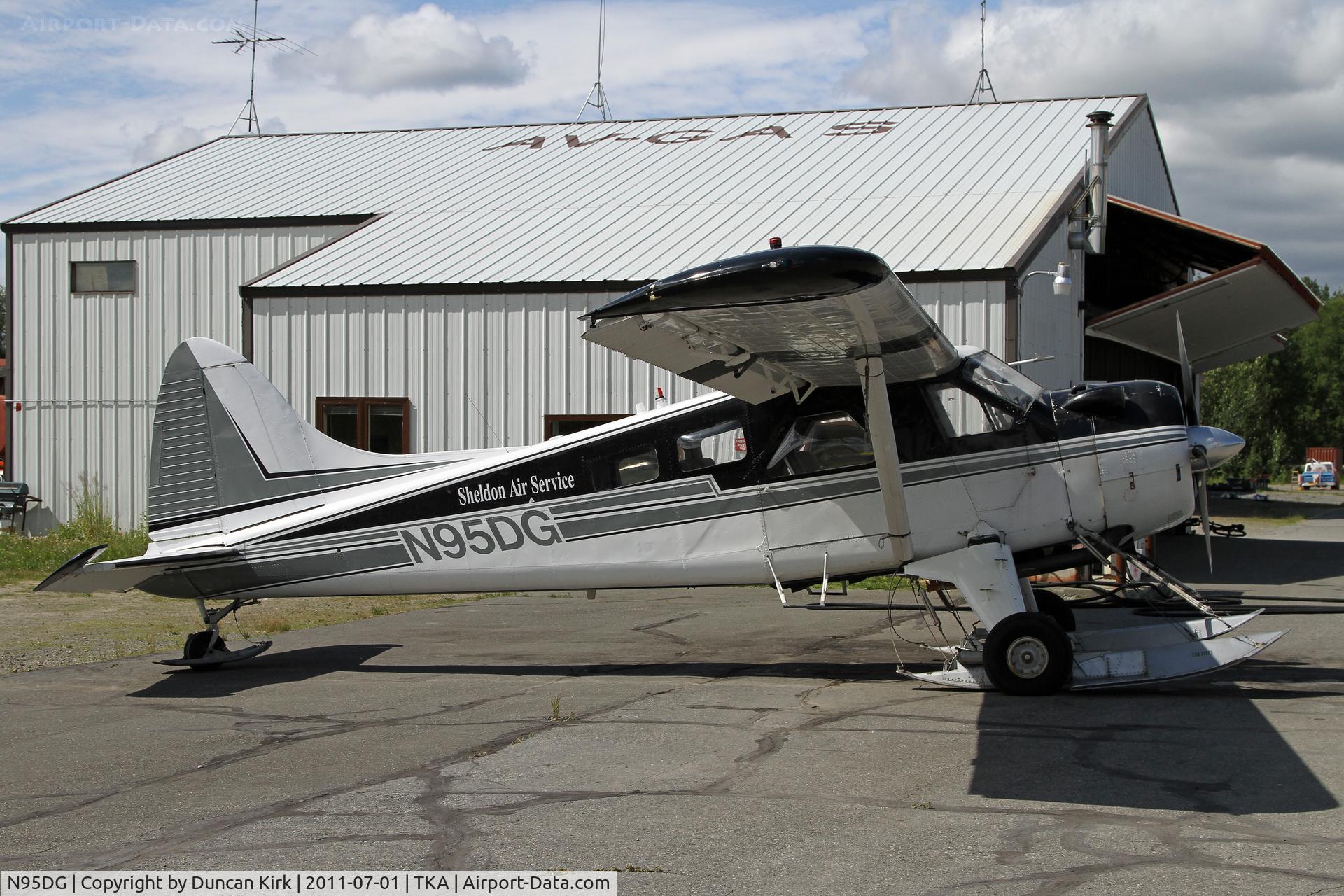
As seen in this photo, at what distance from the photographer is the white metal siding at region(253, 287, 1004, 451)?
1738 cm

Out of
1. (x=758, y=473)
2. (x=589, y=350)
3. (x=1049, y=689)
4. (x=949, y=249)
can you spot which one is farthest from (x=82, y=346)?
(x=1049, y=689)

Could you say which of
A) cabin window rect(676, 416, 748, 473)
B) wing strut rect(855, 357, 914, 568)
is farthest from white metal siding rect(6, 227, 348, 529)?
wing strut rect(855, 357, 914, 568)

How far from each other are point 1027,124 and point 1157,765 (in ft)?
60.7

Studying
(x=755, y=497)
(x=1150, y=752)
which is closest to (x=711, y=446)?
(x=755, y=497)

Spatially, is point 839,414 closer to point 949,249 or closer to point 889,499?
point 889,499

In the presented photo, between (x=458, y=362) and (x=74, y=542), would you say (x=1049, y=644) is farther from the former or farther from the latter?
(x=74, y=542)

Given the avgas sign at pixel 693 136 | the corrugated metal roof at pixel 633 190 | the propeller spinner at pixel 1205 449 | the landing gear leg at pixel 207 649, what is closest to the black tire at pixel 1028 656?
the propeller spinner at pixel 1205 449

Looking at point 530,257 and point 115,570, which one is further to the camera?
point 530,257

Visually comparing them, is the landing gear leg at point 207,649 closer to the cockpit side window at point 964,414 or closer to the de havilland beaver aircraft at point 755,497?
the de havilland beaver aircraft at point 755,497

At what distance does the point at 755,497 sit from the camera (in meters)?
9.19

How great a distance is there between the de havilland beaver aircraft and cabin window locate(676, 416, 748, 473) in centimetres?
2

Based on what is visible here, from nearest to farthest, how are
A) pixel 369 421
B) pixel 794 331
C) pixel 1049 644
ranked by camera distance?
1. pixel 794 331
2. pixel 1049 644
3. pixel 369 421

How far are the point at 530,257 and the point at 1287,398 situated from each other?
79319 millimetres

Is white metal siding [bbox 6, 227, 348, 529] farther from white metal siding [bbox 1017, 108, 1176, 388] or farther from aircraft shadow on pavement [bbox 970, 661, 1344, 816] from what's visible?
aircraft shadow on pavement [bbox 970, 661, 1344, 816]
